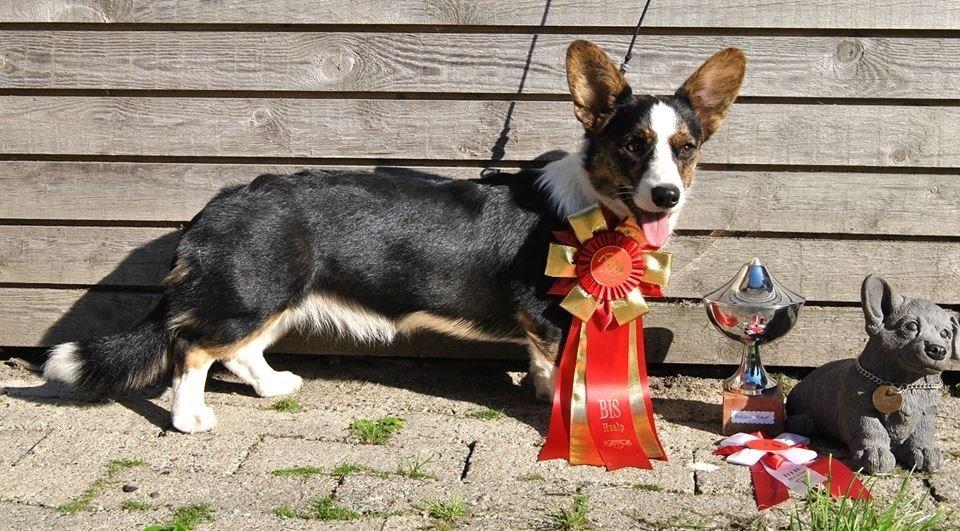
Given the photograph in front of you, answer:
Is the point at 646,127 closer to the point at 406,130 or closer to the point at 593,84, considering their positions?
the point at 593,84

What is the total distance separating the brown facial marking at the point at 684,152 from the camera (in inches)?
134

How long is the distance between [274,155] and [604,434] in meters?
1.86

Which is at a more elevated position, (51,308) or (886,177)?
(886,177)

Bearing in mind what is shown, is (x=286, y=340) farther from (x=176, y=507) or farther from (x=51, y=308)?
(x=176, y=507)

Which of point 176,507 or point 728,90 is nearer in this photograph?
point 176,507

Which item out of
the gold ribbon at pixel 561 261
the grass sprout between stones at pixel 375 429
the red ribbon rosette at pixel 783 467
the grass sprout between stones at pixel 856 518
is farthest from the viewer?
the gold ribbon at pixel 561 261

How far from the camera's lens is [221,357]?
11.9ft

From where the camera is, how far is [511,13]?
3857 mm

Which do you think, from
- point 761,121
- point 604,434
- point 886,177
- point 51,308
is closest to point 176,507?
point 604,434

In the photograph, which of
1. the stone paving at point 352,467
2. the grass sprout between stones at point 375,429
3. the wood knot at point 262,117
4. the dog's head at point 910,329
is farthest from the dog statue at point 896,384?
the wood knot at point 262,117

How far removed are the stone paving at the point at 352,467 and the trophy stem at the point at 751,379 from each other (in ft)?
0.67

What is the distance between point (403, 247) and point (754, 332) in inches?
55.2

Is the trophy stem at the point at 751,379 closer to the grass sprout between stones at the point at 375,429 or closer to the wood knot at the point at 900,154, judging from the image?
the wood knot at the point at 900,154

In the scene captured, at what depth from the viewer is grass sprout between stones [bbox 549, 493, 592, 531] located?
274 cm
